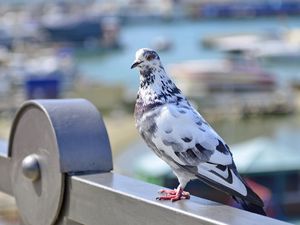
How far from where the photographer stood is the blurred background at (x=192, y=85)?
37.8 feet

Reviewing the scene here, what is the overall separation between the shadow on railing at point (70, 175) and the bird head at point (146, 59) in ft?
0.46

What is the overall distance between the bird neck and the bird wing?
0.13ft

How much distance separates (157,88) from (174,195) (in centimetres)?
20

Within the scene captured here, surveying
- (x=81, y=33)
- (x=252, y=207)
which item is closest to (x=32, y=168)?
(x=252, y=207)

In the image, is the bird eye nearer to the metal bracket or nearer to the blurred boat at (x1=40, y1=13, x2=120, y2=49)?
the metal bracket

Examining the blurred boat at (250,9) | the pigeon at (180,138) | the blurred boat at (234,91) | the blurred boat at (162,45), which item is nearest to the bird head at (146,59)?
the pigeon at (180,138)

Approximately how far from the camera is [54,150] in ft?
4.72

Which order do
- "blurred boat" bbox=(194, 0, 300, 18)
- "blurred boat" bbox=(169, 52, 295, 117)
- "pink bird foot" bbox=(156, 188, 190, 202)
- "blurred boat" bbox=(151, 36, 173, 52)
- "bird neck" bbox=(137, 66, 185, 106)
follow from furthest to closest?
1. "blurred boat" bbox=(194, 0, 300, 18)
2. "blurred boat" bbox=(151, 36, 173, 52)
3. "blurred boat" bbox=(169, 52, 295, 117)
4. "bird neck" bbox=(137, 66, 185, 106)
5. "pink bird foot" bbox=(156, 188, 190, 202)

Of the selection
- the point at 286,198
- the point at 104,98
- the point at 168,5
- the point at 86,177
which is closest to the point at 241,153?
the point at 286,198

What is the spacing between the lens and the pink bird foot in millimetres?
1273

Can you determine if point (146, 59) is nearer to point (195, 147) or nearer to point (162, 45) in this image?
point (195, 147)

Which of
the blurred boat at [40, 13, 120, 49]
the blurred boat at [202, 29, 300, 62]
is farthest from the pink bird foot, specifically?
the blurred boat at [40, 13, 120, 49]

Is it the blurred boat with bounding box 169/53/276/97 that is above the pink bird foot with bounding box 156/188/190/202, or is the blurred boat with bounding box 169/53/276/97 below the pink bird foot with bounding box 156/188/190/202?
below

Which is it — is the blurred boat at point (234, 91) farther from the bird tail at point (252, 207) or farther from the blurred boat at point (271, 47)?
the bird tail at point (252, 207)
